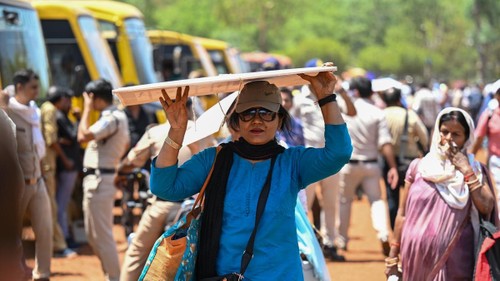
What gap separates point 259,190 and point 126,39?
45.9ft

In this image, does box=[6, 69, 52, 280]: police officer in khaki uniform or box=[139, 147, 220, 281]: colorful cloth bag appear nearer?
box=[139, 147, 220, 281]: colorful cloth bag

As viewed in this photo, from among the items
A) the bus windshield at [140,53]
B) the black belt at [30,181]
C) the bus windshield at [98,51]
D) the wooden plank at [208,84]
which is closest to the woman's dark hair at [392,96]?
the black belt at [30,181]

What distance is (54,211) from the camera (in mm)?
12914

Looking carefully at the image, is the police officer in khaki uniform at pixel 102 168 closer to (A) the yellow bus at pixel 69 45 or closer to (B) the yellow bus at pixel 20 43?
(B) the yellow bus at pixel 20 43

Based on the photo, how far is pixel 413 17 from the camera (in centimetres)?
9962

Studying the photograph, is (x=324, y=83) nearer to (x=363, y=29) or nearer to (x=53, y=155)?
(x=53, y=155)

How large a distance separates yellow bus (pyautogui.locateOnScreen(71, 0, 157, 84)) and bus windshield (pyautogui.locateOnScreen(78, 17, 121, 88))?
4.60ft

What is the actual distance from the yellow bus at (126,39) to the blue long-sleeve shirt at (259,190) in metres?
13.5

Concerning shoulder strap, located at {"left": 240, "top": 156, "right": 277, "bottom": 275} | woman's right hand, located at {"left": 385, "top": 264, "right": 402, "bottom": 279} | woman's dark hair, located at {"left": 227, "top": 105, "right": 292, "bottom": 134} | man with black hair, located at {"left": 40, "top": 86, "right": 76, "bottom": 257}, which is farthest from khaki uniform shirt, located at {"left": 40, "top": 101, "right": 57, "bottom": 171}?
shoulder strap, located at {"left": 240, "top": 156, "right": 277, "bottom": 275}

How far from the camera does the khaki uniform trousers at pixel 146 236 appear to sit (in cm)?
838

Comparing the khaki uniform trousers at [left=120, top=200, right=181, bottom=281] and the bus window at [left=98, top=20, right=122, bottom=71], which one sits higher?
the bus window at [left=98, top=20, right=122, bottom=71]

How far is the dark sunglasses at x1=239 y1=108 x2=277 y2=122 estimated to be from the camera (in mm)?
5535

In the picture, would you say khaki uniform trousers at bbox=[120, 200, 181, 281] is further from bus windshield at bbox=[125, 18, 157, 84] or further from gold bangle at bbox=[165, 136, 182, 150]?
bus windshield at bbox=[125, 18, 157, 84]

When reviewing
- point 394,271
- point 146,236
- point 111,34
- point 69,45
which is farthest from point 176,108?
point 111,34
